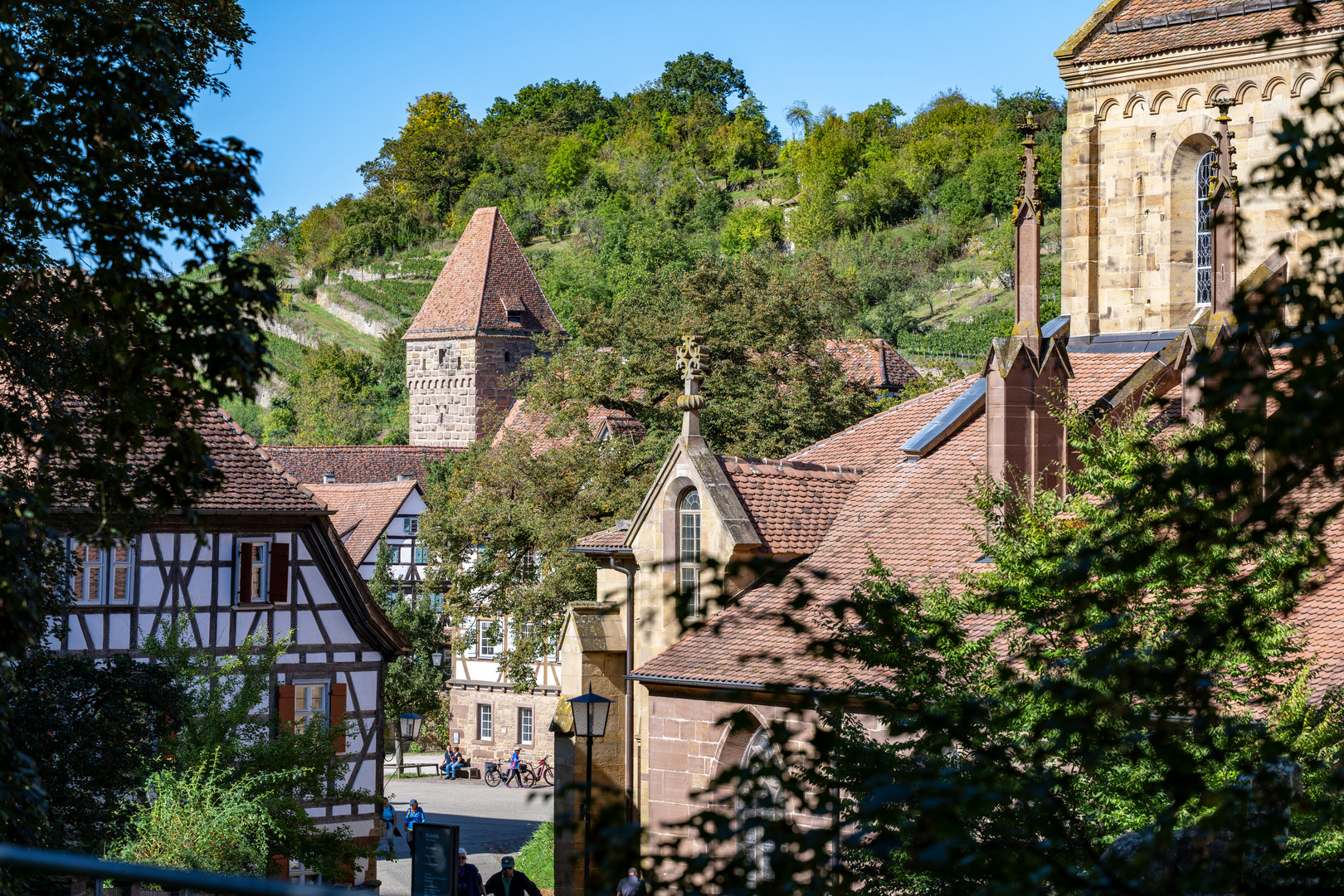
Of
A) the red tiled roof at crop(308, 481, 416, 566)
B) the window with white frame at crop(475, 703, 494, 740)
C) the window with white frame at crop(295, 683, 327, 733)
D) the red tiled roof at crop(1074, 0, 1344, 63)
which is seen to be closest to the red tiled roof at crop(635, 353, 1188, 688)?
the red tiled roof at crop(1074, 0, 1344, 63)

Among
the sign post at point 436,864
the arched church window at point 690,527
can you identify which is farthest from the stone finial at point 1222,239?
the sign post at point 436,864

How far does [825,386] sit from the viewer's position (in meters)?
33.9

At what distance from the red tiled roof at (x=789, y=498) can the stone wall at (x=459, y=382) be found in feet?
162

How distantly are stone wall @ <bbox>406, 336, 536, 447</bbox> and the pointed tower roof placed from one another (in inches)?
24.8

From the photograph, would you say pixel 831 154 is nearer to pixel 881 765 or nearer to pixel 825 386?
pixel 825 386

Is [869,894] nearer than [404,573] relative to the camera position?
Yes

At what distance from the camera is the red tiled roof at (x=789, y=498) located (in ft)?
70.5

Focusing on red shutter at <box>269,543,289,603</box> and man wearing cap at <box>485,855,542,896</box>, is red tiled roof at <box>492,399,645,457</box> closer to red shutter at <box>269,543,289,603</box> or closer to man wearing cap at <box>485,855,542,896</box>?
red shutter at <box>269,543,289,603</box>

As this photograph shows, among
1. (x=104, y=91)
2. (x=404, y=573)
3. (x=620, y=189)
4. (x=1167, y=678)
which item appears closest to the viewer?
(x=1167, y=678)

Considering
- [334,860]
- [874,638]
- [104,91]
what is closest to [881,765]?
[874,638]

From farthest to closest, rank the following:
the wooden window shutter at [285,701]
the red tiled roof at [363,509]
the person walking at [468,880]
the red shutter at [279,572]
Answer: the red tiled roof at [363,509] < the wooden window shutter at [285,701] < the red shutter at [279,572] < the person walking at [468,880]

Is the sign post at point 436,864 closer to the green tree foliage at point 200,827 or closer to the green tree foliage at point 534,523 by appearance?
the green tree foliage at point 200,827

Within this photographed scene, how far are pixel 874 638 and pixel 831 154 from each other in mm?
104551

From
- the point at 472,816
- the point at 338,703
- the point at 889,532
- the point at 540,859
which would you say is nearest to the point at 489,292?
the point at 472,816
